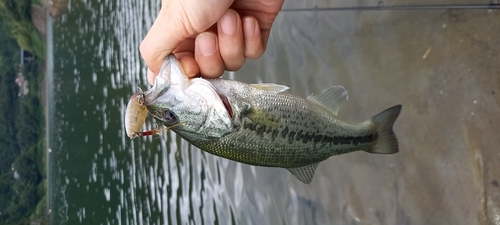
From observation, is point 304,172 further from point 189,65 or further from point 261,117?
point 189,65

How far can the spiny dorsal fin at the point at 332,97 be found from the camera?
79.2 inches

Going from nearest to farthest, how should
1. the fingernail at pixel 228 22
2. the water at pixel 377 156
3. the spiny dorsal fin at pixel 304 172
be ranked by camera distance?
the fingernail at pixel 228 22
the spiny dorsal fin at pixel 304 172
the water at pixel 377 156

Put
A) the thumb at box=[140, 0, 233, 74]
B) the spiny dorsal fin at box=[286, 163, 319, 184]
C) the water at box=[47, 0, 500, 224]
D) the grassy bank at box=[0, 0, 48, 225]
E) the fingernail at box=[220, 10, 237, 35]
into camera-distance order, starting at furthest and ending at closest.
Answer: the grassy bank at box=[0, 0, 48, 225] < the water at box=[47, 0, 500, 224] < the spiny dorsal fin at box=[286, 163, 319, 184] < the fingernail at box=[220, 10, 237, 35] < the thumb at box=[140, 0, 233, 74]

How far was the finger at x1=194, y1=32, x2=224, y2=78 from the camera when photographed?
1716 millimetres

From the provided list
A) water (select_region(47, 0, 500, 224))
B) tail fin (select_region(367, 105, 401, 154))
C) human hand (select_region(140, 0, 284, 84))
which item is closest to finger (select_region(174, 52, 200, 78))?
human hand (select_region(140, 0, 284, 84))

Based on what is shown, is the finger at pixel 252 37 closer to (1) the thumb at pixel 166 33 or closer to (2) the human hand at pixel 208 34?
(2) the human hand at pixel 208 34

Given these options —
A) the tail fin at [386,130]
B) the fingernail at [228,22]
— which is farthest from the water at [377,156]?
the fingernail at [228,22]

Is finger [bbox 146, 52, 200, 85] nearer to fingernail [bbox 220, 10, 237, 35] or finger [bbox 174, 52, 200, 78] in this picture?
finger [bbox 174, 52, 200, 78]

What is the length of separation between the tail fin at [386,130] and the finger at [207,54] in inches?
36.7

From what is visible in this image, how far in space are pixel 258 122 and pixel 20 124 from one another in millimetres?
13454

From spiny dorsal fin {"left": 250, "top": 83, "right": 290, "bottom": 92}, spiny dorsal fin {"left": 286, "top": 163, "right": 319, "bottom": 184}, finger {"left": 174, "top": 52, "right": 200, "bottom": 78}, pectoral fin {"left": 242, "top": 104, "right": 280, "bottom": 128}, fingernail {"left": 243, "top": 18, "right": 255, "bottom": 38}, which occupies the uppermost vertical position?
fingernail {"left": 243, "top": 18, "right": 255, "bottom": 38}

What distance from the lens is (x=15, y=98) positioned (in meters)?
13.0

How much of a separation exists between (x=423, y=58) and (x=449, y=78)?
260 mm

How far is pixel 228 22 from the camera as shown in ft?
5.58
